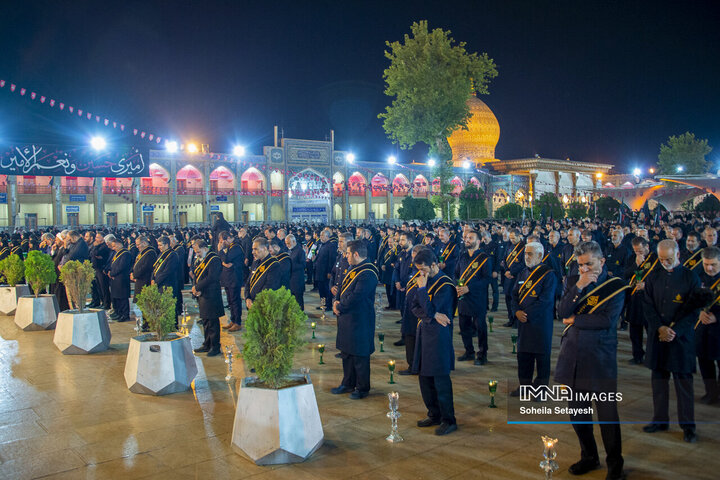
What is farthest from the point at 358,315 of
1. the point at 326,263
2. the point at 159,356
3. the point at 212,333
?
the point at 326,263

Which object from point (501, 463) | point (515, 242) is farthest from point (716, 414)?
point (515, 242)

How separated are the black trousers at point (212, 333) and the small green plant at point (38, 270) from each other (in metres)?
3.87

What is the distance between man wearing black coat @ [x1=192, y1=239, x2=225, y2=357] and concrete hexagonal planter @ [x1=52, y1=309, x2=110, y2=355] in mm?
1521

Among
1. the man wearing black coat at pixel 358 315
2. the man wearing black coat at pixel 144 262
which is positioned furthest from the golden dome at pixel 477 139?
the man wearing black coat at pixel 358 315

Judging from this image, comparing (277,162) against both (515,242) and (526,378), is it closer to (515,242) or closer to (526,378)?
(515,242)

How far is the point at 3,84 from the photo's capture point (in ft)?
56.7

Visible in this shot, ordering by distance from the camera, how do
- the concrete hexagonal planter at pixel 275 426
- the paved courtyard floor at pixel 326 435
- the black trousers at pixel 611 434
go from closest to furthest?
the black trousers at pixel 611 434, the paved courtyard floor at pixel 326 435, the concrete hexagonal planter at pixel 275 426

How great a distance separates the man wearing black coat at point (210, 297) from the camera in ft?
26.7

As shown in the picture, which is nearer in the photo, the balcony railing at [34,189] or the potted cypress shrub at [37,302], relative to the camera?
the potted cypress shrub at [37,302]

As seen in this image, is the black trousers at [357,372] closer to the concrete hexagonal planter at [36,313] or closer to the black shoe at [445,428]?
the black shoe at [445,428]

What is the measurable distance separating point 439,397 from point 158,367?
3.33 metres

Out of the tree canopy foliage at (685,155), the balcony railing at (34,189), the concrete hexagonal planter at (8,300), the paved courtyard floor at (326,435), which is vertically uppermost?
the tree canopy foliage at (685,155)

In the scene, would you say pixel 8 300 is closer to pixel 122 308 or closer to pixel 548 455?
pixel 122 308

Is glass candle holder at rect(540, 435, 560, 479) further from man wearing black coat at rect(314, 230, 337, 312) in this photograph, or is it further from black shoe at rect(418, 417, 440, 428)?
man wearing black coat at rect(314, 230, 337, 312)
